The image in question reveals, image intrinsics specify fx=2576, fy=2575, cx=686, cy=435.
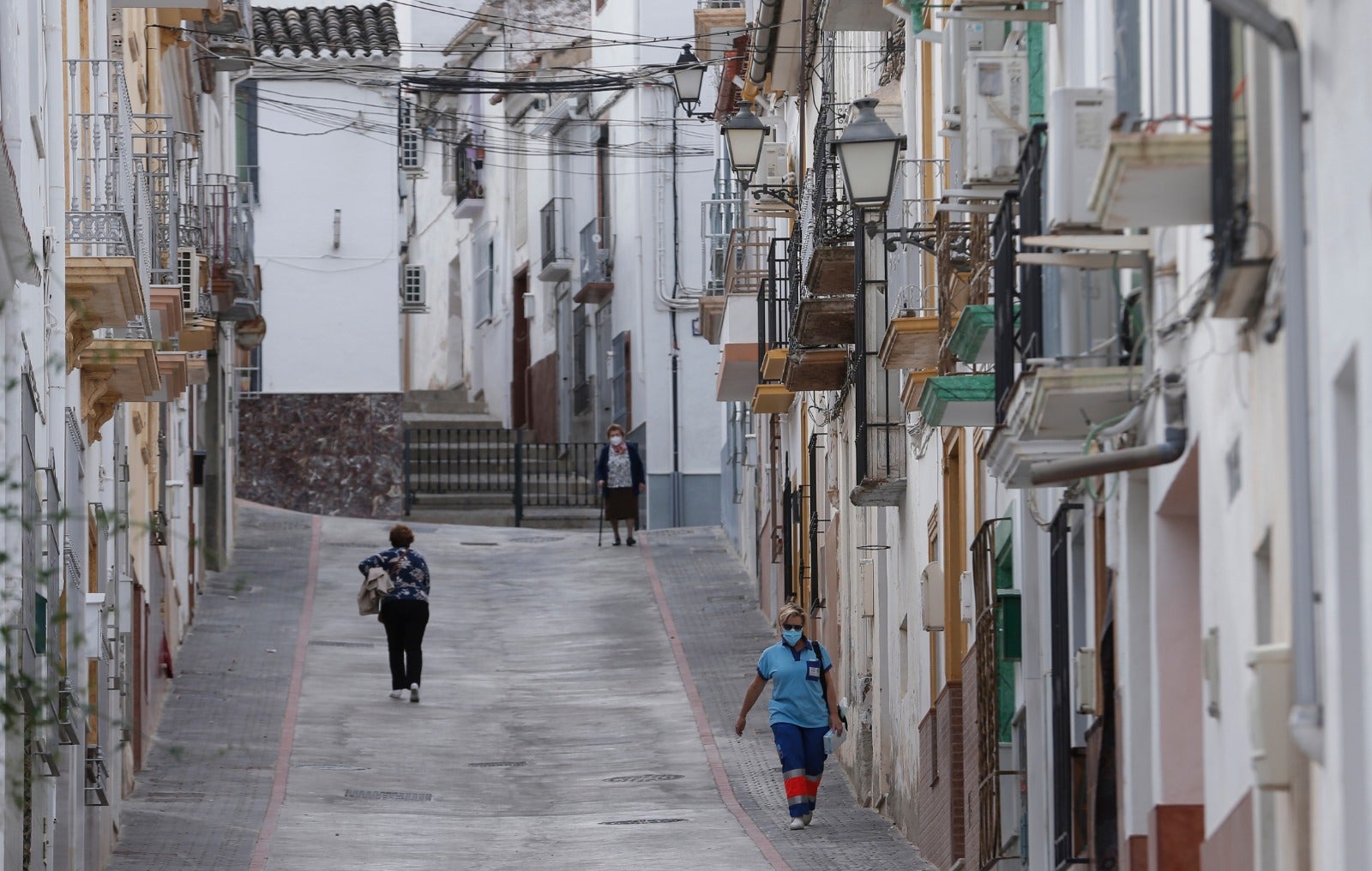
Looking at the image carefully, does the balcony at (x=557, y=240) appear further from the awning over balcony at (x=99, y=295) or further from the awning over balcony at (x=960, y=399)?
the awning over balcony at (x=960, y=399)

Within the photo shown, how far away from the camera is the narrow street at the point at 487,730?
56.2 feet

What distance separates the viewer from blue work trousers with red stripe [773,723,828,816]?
58.4 feet

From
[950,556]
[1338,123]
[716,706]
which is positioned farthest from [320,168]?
[1338,123]

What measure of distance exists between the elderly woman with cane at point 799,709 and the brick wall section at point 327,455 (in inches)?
847

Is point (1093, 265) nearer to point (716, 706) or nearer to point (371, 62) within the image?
point (716, 706)

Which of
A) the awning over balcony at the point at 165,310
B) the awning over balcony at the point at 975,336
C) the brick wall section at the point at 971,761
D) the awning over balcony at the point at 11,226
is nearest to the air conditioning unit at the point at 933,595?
the brick wall section at the point at 971,761

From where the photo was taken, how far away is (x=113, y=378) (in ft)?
51.2

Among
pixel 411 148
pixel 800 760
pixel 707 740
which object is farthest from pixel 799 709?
pixel 411 148

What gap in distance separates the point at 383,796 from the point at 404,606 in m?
4.07

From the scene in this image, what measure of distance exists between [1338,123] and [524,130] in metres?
40.5

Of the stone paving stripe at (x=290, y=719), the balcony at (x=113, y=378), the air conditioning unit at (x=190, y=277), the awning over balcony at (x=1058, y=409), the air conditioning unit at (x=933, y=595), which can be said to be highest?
the air conditioning unit at (x=190, y=277)

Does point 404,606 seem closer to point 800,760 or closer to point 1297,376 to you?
point 800,760

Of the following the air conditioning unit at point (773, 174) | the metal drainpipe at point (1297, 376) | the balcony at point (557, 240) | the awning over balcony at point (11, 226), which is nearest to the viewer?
the metal drainpipe at point (1297, 376)

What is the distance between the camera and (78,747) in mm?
14359
